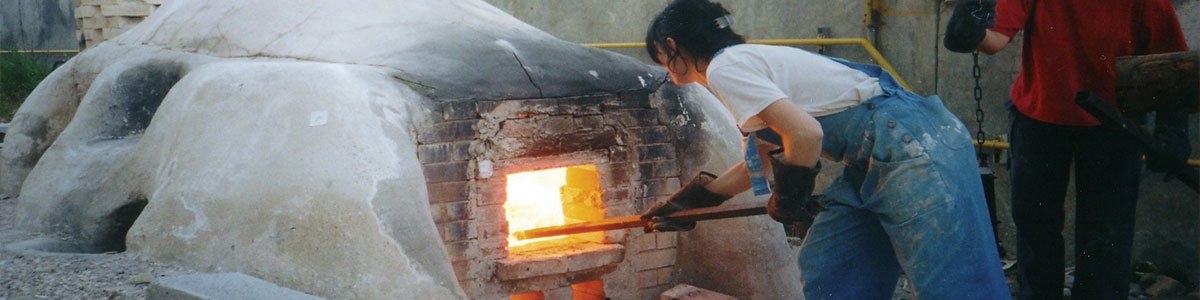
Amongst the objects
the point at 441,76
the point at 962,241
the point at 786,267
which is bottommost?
the point at 786,267

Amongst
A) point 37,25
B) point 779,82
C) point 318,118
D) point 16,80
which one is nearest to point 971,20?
point 779,82

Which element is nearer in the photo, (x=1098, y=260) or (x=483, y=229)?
(x=1098, y=260)

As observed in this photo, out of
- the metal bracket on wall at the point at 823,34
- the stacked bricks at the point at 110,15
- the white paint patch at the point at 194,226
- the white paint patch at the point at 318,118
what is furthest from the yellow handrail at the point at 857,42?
the stacked bricks at the point at 110,15

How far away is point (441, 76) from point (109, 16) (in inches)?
213

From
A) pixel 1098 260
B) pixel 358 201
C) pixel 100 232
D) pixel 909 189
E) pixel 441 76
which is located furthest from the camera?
pixel 100 232

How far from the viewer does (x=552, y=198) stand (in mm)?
5707

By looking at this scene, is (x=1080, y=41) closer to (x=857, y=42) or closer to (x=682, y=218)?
(x=682, y=218)

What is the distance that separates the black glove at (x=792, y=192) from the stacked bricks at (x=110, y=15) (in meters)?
6.76

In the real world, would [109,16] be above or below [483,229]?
above

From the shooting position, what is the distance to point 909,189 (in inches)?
147

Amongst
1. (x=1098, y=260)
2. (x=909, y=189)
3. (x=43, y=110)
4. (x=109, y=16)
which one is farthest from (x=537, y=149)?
(x=109, y=16)

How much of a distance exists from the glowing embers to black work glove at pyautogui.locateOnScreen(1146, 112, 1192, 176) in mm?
2263

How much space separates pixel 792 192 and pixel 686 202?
738 mm

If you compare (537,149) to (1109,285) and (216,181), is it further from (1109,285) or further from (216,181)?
(1109,285)
